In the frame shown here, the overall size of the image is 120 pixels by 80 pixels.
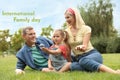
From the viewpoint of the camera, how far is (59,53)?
591 cm

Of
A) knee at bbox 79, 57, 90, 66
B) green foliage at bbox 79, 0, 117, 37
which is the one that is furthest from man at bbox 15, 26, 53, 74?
green foliage at bbox 79, 0, 117, 37

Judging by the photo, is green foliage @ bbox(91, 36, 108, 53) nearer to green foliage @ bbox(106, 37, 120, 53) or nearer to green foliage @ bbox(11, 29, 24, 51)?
green foliage @ bbox(106, 37, 120, 53)

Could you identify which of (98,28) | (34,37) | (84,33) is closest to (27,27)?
(34,37)

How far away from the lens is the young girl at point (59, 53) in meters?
5.85

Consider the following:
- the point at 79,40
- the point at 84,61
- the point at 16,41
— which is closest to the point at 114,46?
the point at 16,41

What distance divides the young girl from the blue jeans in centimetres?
13

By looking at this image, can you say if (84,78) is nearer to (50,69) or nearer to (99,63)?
(99,63)

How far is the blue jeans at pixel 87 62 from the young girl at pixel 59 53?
13 cm

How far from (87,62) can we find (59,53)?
612mm

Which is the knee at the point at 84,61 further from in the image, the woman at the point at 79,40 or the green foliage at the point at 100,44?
the green foliage at the point at 100,44

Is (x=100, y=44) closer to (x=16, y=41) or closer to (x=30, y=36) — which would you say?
(x=16, y=41)

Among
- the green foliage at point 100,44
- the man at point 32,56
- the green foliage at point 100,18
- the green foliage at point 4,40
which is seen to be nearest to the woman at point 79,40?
the man at point 32,56

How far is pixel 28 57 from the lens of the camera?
6457 mm

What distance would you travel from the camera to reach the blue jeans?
18.1ft
